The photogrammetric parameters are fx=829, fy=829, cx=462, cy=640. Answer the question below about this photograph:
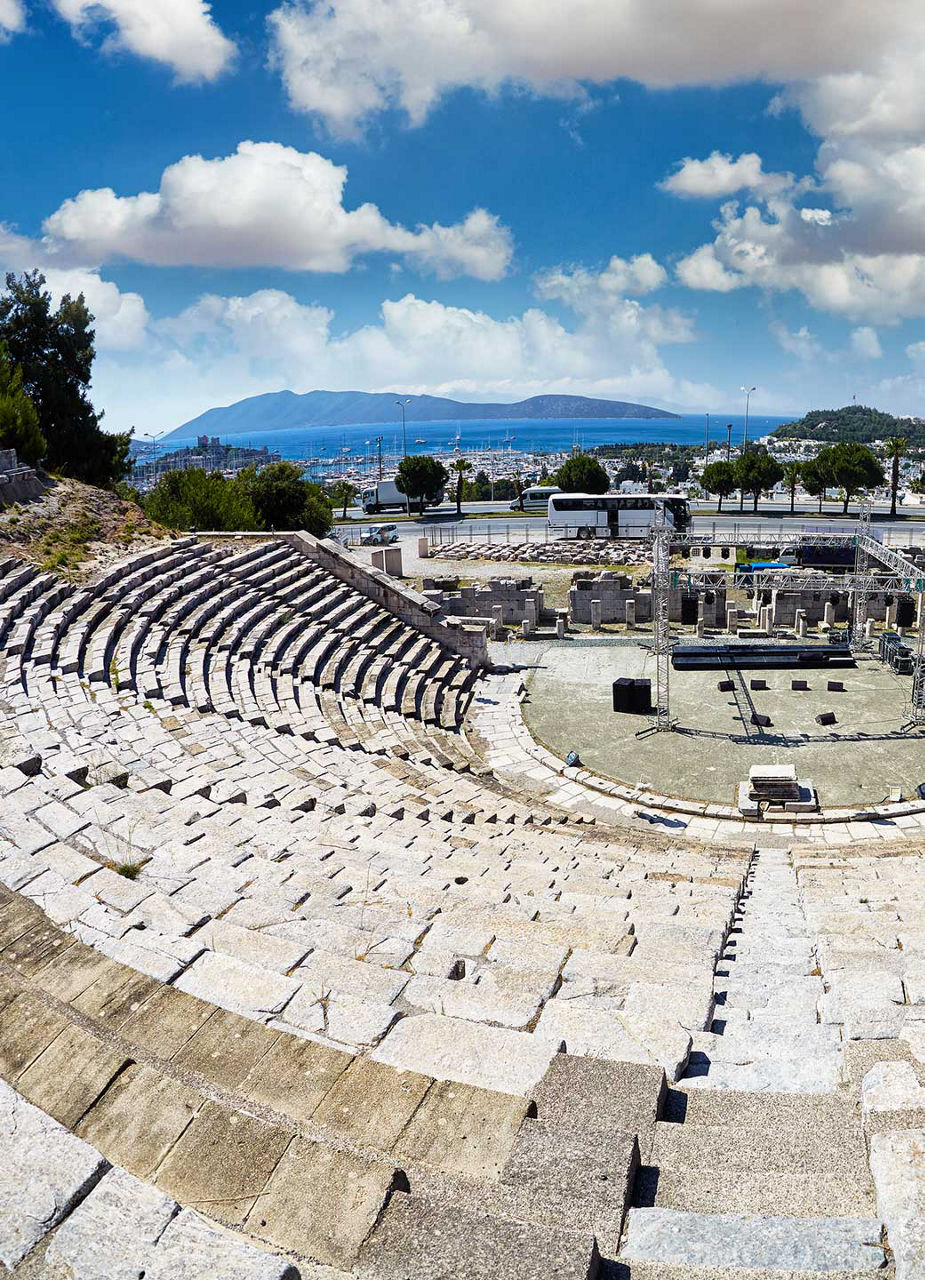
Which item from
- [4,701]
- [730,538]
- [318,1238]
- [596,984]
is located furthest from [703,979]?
[730,538]

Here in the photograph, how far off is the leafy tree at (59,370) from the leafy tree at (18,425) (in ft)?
18.1

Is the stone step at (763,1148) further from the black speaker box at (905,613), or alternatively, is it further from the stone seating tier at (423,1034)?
the black speaker box at (905,613)

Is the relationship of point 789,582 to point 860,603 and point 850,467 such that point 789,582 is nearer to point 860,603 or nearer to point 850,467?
point 860,603

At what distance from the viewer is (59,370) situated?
134ft

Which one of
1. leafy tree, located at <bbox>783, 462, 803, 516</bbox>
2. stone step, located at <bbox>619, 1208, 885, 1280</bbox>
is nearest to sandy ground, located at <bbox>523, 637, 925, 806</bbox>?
stone step, located at <bbox>619, 1208, 885, 1280</bbox>

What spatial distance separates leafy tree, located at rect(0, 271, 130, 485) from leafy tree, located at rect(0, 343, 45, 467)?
5.53 meters

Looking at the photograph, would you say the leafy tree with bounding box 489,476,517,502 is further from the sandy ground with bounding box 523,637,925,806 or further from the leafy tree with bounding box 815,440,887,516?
the sandy ground with bounding box 523,637,925,806

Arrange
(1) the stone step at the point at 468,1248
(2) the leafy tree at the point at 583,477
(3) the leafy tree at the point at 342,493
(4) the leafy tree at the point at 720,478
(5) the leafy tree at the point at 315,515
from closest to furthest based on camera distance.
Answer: (1) the stone step at the point at 468,1248 → (5) the leafy tree at the point at 315,515 → (4) the leafy tree at the point at 720,478 → (2) the leafy tree at the point at 583,477 → (3) the leafy tree at the point at 342,493

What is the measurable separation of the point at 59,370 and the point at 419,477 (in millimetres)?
43181

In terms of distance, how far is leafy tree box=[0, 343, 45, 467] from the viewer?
31969 millimetres

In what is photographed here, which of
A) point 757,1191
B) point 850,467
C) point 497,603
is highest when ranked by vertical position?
point 850,467

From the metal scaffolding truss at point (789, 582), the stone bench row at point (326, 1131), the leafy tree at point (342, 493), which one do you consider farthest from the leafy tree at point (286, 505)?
the stone bench row at point (326, 1131)

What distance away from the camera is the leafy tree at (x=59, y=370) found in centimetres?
4012

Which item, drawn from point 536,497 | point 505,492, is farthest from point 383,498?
point 505,492
